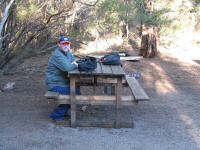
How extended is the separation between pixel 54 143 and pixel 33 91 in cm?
340

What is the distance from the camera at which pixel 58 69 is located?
5.02 m

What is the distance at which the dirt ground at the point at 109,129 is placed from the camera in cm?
423

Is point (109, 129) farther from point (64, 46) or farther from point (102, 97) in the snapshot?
point (64, 46)

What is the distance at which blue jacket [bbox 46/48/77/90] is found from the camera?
4.81 metres

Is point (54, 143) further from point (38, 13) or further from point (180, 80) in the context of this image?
point (180, 80)

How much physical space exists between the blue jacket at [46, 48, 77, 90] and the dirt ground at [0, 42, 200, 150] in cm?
75

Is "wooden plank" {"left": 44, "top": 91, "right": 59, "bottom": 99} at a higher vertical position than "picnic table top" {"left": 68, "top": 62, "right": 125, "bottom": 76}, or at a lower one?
lower

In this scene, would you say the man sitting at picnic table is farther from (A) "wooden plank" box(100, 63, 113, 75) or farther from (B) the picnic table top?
(A) "wooden plank" box(100, 63, 113, 75)

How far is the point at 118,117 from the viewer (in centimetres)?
489

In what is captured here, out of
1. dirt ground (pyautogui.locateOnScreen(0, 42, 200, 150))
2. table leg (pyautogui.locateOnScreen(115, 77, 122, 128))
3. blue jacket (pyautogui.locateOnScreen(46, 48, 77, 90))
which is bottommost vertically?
dirt ground (pyautogui.locateOnScreen(0, 42, 200, 150))

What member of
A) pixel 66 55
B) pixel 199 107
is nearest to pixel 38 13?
pixel 66 55

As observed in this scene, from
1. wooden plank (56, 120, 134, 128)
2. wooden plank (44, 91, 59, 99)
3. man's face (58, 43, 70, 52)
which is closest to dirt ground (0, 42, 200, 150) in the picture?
wooden plank (56, 120, 134, 128)

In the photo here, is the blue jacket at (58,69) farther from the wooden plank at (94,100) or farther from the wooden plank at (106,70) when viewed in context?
the wooden plank at (106,70)

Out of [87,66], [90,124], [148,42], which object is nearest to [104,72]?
[87,66]
